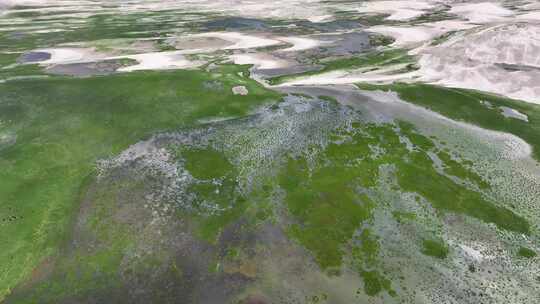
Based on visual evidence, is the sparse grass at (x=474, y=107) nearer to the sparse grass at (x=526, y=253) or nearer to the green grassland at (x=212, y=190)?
the green grassland at (x=212, y=190)

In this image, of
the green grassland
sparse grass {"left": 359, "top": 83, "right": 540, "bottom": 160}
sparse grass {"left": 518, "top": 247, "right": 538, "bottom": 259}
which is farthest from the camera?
sparse grass {"left": 359, "top": 83, "right": 540, "bottom": 160}

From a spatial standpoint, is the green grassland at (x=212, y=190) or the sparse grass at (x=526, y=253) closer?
the green grassland at (x=212, y=190)

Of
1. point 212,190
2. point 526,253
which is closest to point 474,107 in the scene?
point 526,253

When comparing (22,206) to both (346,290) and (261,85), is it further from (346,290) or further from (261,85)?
(261,85)

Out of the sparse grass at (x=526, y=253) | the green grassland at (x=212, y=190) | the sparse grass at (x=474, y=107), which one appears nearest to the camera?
the green grassland at (x=212, y=190)

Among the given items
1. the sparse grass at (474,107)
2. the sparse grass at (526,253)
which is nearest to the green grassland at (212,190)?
the sparse grass at (526,253)

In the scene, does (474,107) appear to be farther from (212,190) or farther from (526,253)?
(212,190)

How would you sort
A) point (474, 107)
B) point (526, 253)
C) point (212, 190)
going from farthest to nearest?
point (474, 107) < point (212, 190) < point (526, 253)

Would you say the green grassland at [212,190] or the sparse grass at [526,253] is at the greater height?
A: the green grassland at [212,190]

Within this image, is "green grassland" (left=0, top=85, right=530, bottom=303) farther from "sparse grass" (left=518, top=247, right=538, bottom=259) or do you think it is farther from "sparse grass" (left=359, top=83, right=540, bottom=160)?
A: "sparse grass" (left=359, top=83, right=540, bottom=160)

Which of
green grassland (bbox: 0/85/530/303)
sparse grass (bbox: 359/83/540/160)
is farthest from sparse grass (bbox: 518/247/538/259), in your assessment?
sparse grass (bbox: 359/83/540/160)

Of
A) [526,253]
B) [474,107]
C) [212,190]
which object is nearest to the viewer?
[526,253]

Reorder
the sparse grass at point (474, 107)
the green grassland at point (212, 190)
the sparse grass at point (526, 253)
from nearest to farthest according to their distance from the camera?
the green grassland at point (212, 190) → the sparse grass at point (526, 253) → the sparse grass at point (474, 107)

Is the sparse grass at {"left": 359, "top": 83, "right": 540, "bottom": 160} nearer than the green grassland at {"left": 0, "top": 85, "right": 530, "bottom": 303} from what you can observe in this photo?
No
